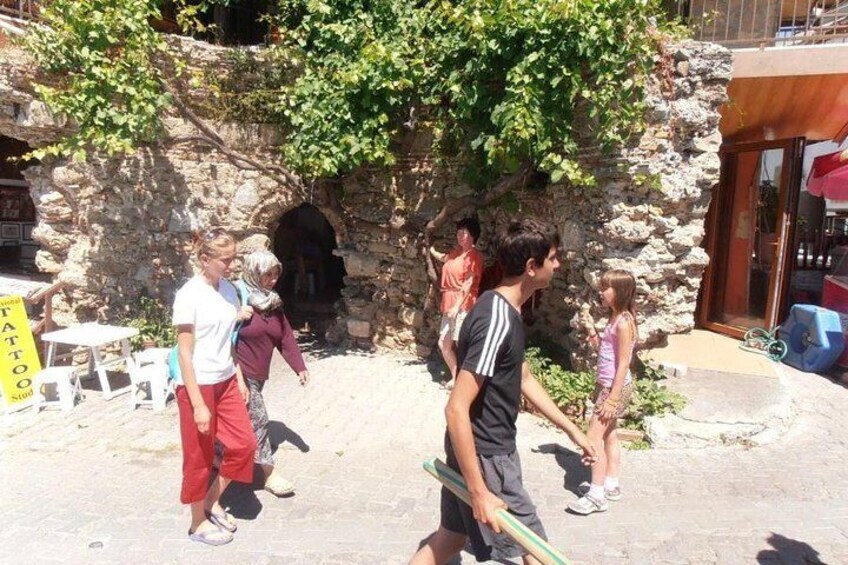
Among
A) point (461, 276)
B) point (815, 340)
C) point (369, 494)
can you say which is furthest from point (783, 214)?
point (369, 494)

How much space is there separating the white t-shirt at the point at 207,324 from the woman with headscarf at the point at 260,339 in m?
0.42

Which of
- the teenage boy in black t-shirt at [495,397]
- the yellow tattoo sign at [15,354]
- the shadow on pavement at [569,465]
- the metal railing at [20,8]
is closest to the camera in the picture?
the teenage boy in black t-shirt at [495,397]

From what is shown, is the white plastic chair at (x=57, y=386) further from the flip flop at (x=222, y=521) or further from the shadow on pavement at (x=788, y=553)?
the shadow on pavement at (x=788, y=553)

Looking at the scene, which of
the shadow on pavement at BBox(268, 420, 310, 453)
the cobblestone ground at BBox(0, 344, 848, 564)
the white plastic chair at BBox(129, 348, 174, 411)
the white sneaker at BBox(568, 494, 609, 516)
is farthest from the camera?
A: the white plastic chair at BBox(129, 348, 174, 411)

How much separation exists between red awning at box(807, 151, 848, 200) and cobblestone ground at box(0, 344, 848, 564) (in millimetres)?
2707

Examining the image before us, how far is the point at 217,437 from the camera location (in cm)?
352

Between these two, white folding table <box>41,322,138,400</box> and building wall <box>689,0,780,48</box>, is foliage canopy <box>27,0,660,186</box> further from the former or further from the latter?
building wall <box>689,0,780,48</box>

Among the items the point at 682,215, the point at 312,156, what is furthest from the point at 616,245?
the point at 312,156

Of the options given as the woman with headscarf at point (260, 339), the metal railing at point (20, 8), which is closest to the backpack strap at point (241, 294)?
the woman with headscarf at point (260, 339)

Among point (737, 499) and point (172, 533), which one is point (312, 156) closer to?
point (172, 533)

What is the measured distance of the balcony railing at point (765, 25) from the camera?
303 inches

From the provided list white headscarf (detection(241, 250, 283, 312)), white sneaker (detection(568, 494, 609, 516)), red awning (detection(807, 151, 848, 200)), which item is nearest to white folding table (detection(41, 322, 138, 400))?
white headscarf (detection(241, 250, 283, 312))

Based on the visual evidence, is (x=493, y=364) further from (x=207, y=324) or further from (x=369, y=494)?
(x=369, y=494)

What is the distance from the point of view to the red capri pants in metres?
3.33
